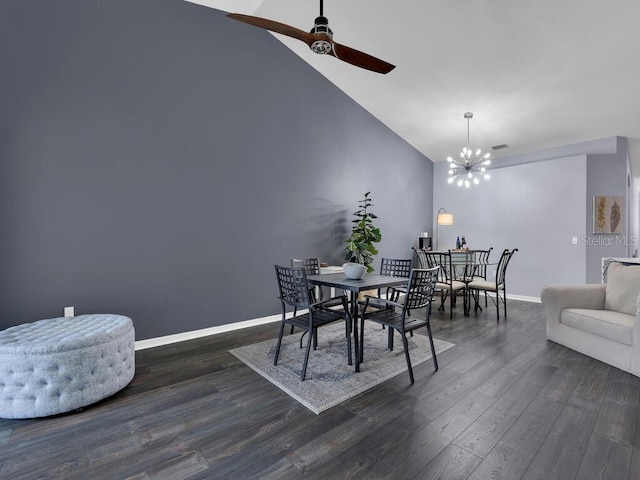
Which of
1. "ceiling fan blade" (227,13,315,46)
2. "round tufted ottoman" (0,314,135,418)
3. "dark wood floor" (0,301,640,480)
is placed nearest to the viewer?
"dark wood floor" (0,301,640,480)

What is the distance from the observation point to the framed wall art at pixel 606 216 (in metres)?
5.25

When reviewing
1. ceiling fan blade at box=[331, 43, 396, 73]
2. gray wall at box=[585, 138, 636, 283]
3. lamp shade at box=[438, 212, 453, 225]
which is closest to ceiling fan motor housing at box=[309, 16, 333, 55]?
ceiling fan blade at box=[331, 43, 396, 73]

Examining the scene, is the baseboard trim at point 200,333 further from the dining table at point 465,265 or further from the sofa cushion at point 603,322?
the sofa cushion at point 603,322

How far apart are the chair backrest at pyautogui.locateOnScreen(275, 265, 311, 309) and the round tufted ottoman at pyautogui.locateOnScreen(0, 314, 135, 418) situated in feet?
4.39

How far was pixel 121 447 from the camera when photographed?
1.75 m

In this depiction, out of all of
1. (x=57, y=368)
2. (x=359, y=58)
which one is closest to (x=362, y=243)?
(x=359, y=58)

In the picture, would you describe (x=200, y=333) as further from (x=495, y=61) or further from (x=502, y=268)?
(x=495, y=61)

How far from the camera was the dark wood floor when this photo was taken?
1.58 meters

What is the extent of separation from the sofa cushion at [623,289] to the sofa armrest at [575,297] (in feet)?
0.24

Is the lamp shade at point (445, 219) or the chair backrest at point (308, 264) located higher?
the lamp shade at point (445, 219)

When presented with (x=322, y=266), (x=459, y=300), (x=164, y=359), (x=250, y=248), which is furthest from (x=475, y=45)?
(x=164, y=359)

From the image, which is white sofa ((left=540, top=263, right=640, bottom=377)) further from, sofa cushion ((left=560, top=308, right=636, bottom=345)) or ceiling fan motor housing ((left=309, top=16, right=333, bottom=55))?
ceiling fan motor housing ((left=309, top=16, right=333, bottom=55))

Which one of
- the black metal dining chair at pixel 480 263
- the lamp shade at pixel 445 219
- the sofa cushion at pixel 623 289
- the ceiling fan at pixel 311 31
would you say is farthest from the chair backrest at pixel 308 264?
the lamp shade at pixel 445 219

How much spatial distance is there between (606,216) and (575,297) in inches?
121
